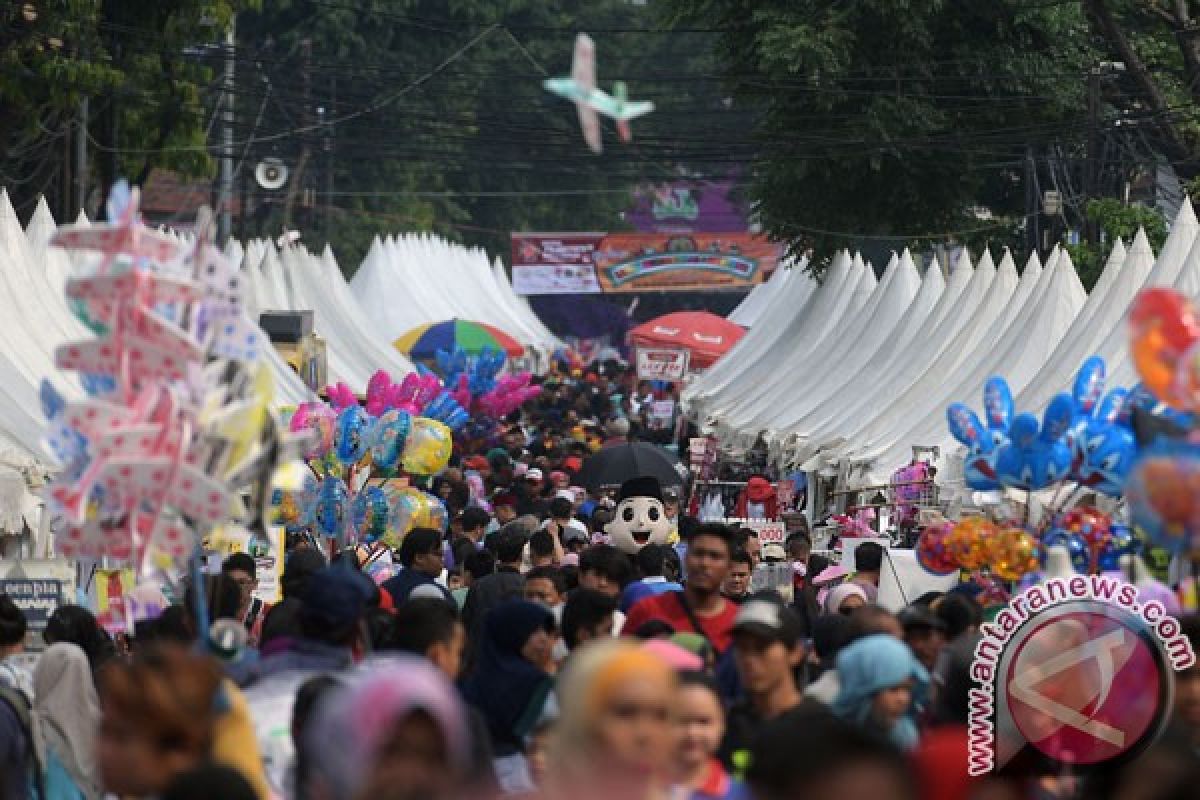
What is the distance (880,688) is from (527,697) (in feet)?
4.71

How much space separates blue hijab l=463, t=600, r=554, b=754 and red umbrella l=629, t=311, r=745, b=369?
3063 cm

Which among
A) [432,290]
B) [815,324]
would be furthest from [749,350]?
[432,290]

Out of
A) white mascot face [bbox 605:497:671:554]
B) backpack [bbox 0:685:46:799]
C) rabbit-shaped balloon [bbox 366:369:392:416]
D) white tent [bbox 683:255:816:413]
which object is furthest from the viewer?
white tent [bbox 683:255:816:413]

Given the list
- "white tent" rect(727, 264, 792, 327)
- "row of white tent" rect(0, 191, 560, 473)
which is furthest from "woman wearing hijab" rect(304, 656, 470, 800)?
"white tent" rect(727, 264, 792, 327)

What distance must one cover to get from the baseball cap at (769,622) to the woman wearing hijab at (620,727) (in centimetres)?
153

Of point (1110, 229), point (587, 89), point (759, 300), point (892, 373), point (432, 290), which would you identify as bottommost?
point (587, 89)

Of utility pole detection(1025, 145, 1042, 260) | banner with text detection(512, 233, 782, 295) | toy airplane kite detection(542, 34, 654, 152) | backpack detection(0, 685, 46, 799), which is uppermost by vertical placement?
banner with text detection(512, 233, 782, 295)

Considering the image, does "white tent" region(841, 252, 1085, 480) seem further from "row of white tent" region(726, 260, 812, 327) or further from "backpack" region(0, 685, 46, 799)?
"row of white tent" region(726, 260, 812, 327)

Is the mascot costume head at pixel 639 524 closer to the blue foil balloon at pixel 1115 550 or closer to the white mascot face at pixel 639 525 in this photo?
the white mascot face at pixel 639 525

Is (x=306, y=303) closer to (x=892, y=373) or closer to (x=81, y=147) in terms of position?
(x=81, y=147)

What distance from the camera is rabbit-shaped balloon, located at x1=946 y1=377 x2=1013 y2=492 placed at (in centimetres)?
1234

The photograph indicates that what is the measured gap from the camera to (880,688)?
7645 millimetres

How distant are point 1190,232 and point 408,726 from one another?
52.9 ft

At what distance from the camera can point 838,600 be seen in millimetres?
12141
